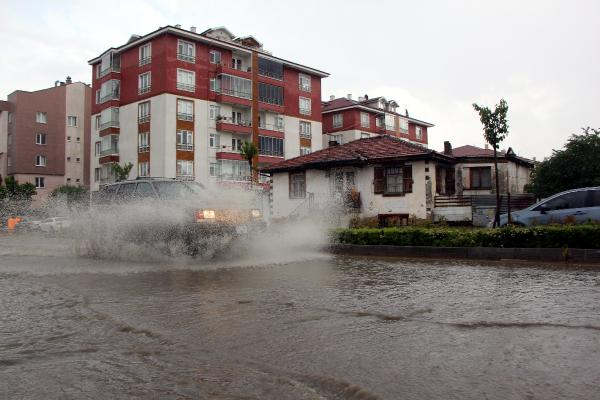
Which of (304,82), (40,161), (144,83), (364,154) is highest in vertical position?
(304,82)

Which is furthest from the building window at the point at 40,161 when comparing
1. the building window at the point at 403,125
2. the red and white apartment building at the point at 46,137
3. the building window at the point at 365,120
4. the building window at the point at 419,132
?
the building window at the point at 419,132

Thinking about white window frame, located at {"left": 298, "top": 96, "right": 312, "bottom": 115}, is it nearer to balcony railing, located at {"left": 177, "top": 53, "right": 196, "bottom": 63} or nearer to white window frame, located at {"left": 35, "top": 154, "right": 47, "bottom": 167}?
balcony railing, located at {"left": 177, "top": 53, "right": 196, "bottom": 63}

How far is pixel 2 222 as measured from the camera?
40906 mm

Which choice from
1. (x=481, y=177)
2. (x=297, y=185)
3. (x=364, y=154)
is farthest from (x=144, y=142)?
(x=481, y=177)

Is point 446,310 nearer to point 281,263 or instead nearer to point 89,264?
point 281,263

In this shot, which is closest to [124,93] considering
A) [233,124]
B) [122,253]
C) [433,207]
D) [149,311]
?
[233,124]

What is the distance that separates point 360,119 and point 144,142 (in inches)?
1216

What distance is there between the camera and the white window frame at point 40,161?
58.4m

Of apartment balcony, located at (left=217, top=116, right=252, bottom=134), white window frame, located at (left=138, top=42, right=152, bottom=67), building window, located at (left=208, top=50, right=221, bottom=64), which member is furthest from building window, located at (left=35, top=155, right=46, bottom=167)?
building window, located at (left=208, top=50, right=221, bottom=64)

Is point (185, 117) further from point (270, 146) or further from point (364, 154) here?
point (364, 154)

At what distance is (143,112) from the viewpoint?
4703 cm

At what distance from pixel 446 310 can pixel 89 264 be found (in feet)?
27.0

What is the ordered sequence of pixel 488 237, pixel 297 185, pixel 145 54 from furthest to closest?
1. pixel 145 54
2. pixel 297 185
3. pixel 488 237

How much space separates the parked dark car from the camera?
519 inches
